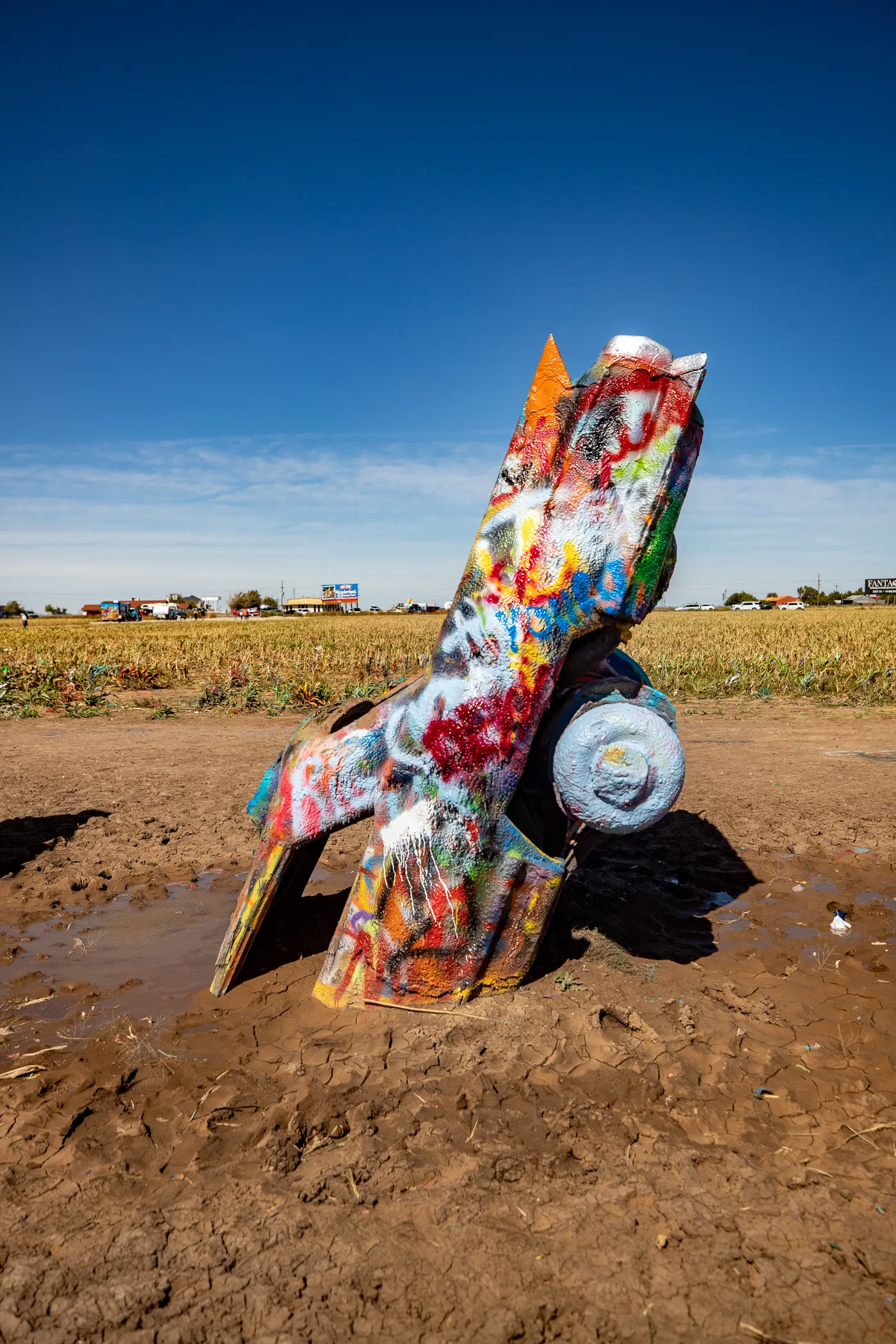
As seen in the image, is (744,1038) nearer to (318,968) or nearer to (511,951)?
(511,951)

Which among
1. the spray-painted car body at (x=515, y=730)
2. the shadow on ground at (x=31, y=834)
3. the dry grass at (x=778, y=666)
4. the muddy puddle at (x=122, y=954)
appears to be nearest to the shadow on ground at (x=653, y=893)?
the spray-painted car body at (x=515, y=730)

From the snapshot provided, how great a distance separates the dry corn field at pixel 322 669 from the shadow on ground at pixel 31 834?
3843 mm

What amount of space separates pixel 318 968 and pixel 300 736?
1.00m

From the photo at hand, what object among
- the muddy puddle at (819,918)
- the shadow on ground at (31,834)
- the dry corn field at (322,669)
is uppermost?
the dry corn field at (322,669)

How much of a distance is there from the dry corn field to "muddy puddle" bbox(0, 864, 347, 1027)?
4.61 m

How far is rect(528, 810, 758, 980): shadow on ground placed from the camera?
3.58 meters

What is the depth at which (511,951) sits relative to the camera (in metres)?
3.00

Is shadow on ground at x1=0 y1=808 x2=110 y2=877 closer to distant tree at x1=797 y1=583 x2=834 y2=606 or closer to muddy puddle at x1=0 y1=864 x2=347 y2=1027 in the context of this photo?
muddy puddle at x1=0 y1=864 x2=347 y2=1027

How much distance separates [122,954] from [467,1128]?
2045mm

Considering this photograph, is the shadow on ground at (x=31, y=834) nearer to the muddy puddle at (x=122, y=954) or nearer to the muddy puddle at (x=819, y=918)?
the muddy puddle at (x=122, y=954)

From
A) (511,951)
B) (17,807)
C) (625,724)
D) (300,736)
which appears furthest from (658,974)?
(17,807)

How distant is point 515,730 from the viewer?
277 centimetres

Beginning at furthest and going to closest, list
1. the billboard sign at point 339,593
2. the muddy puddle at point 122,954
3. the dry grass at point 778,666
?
1. the billboard sign at point 339,593
2. the dry grass at point 778,666
3. the muddy puddle at point 122,954

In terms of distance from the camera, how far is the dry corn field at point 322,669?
11141 millimetres
